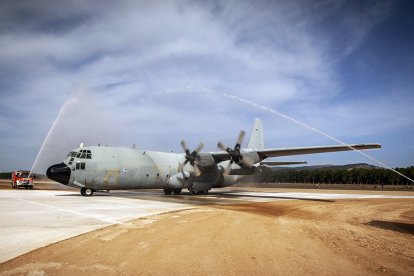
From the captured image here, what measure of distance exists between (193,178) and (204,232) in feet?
66.8

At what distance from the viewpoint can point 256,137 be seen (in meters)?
35.6

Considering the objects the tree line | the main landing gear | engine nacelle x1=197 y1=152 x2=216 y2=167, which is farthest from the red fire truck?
Answer: the tree line

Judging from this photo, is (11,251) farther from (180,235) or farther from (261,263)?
(261,263)

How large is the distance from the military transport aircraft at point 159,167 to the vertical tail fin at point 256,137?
8.93 ft

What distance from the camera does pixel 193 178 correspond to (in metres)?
30.0

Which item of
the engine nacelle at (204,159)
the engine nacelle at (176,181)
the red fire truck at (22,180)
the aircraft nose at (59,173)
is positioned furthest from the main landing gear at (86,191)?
the red fire truck at (22,180)

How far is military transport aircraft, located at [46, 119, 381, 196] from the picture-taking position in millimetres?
24328

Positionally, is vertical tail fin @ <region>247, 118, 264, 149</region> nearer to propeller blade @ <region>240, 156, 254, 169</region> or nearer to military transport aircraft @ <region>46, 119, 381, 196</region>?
military transport aircraft @ <region>46, 119, 381, 196</region>

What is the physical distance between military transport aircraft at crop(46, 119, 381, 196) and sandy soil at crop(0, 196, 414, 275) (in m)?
13.6

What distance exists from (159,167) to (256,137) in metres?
12.2

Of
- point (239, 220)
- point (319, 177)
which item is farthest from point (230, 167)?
point (319, 177)

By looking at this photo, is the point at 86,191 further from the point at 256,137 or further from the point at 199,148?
the point at 256,137

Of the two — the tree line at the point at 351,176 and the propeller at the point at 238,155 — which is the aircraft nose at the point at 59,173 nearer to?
the propeller at the point at 238,155

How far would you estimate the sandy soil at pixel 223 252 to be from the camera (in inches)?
234
